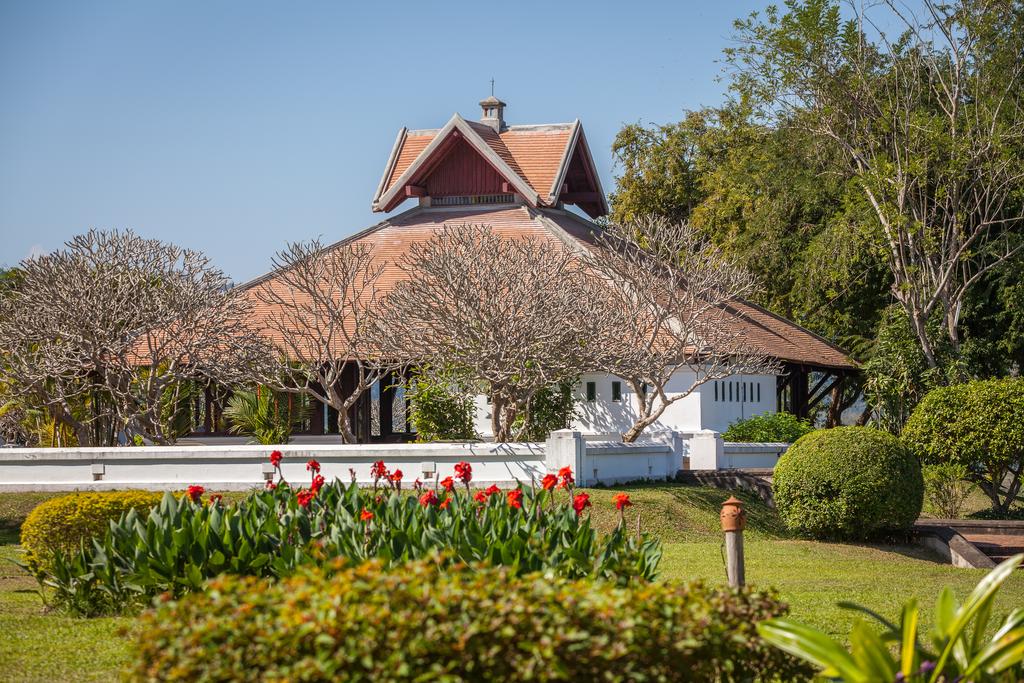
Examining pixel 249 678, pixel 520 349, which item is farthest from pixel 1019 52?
pixel 249 678

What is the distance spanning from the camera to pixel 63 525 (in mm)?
11477

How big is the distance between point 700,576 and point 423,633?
26.2 feet

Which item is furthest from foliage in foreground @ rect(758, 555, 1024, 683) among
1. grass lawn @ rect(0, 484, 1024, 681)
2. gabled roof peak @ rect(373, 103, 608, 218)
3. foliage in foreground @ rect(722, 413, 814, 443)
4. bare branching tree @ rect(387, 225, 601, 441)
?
gabled roof peak @ rect(373, 103, 608, 218)

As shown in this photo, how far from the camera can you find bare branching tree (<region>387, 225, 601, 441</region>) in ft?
68.9

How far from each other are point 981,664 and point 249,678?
3.44 m

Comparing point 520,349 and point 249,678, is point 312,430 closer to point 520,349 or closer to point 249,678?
point 520,349

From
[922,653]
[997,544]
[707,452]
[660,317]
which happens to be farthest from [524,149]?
[922,653]

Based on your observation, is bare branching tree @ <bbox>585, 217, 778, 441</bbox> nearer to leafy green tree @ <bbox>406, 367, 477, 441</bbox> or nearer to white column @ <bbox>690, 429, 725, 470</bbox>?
white column @ <bbox>690, 429, 725, 470</bbox>

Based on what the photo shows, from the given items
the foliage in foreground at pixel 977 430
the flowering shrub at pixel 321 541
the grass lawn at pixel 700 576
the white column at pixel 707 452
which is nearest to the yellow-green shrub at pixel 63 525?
the grass lawn at pixel 700 576

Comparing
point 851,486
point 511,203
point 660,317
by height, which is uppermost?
point 511,203

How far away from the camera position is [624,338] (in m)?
23.0

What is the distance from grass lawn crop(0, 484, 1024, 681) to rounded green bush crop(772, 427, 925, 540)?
1.18 ft

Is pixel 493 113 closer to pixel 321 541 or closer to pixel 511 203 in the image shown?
pixel 511 203

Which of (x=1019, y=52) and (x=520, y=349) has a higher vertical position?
(x=1019, y=52)
